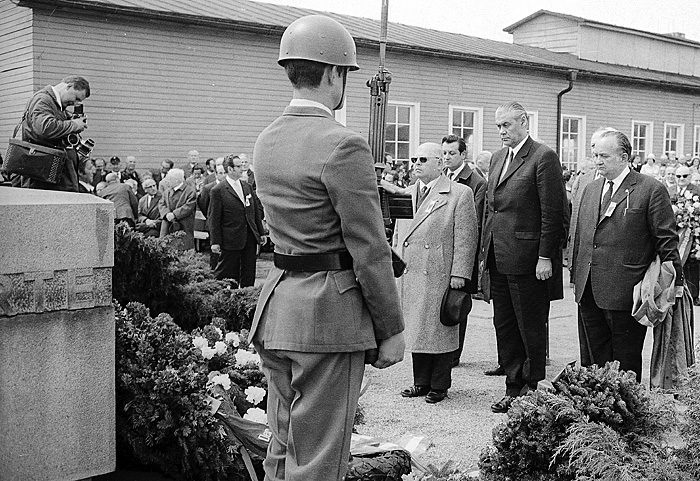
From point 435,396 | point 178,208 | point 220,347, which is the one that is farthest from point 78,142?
point 178,208

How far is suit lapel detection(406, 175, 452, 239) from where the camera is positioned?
6.77m

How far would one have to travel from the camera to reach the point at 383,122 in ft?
22.8

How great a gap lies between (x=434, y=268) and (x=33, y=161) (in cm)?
314

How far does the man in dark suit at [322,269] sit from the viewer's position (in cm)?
321

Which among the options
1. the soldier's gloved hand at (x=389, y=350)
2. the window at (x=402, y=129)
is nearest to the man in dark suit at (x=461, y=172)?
the soldier's gloved hand at (x=389, y=350)

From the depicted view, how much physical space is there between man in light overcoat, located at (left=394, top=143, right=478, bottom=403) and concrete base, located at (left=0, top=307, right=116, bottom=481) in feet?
10.3

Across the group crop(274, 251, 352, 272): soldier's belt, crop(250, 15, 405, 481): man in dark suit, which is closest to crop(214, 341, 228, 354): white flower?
crop(250, 15, 405, 481): man in dark suit

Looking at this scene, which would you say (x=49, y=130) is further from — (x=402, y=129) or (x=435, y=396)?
(x=402, y=129)

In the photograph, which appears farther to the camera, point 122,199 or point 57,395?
point 122,199

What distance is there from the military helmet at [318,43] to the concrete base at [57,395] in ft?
4.95

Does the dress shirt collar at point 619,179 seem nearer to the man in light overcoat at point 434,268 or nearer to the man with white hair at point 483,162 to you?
the man in light overcoat at point 434,268

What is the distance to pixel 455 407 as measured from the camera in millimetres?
6516

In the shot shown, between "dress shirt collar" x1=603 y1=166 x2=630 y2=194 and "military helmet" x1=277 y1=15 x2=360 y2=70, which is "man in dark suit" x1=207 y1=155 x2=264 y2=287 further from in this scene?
"military helmet" x1=277 y1=15 x2=360 y2=70

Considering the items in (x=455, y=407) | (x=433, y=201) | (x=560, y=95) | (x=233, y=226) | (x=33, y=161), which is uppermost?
(x=560, y=95)
